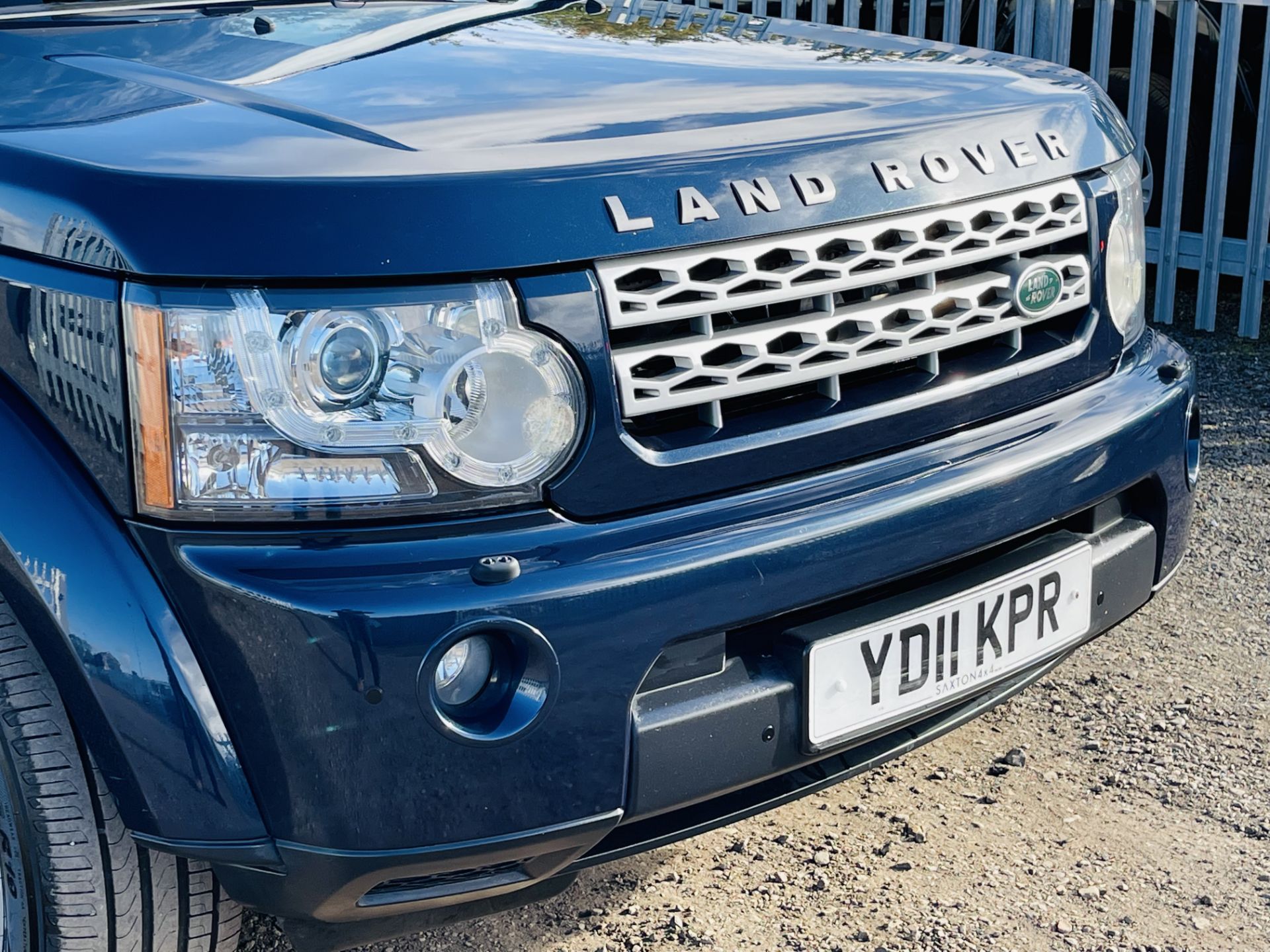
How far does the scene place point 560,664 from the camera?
5.63 feet

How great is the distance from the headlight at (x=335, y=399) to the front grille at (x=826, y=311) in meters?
0.14

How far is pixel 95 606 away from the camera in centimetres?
167

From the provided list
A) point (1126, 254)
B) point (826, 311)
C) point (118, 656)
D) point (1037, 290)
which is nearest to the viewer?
point (118, 656)

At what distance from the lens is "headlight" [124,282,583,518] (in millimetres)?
1660

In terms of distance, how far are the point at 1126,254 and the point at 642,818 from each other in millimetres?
1274

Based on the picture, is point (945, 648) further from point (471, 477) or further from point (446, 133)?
point (446, 133)

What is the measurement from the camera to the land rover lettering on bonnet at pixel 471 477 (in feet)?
5.45

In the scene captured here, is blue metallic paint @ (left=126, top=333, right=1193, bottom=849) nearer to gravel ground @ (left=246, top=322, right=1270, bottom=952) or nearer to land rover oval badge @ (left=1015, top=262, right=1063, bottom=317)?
land rover oval badge @ (left=1015, top=262, right=1063, bottom=317)

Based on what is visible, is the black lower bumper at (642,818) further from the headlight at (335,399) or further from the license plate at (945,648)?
the headlight at (335,399)

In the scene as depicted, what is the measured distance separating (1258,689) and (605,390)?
1.86 m

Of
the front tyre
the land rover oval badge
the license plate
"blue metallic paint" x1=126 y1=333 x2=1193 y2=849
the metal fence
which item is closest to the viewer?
"blue metallic paint" x1=126 y1=333 x2=1193 y2=849

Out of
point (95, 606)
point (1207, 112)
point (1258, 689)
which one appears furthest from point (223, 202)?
point (1207, 112)

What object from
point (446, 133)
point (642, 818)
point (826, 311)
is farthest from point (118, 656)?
point (826, 311)

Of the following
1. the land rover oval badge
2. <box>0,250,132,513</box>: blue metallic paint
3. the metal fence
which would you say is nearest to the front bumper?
<box>0,250,132,513</box>: blue metallic paint
